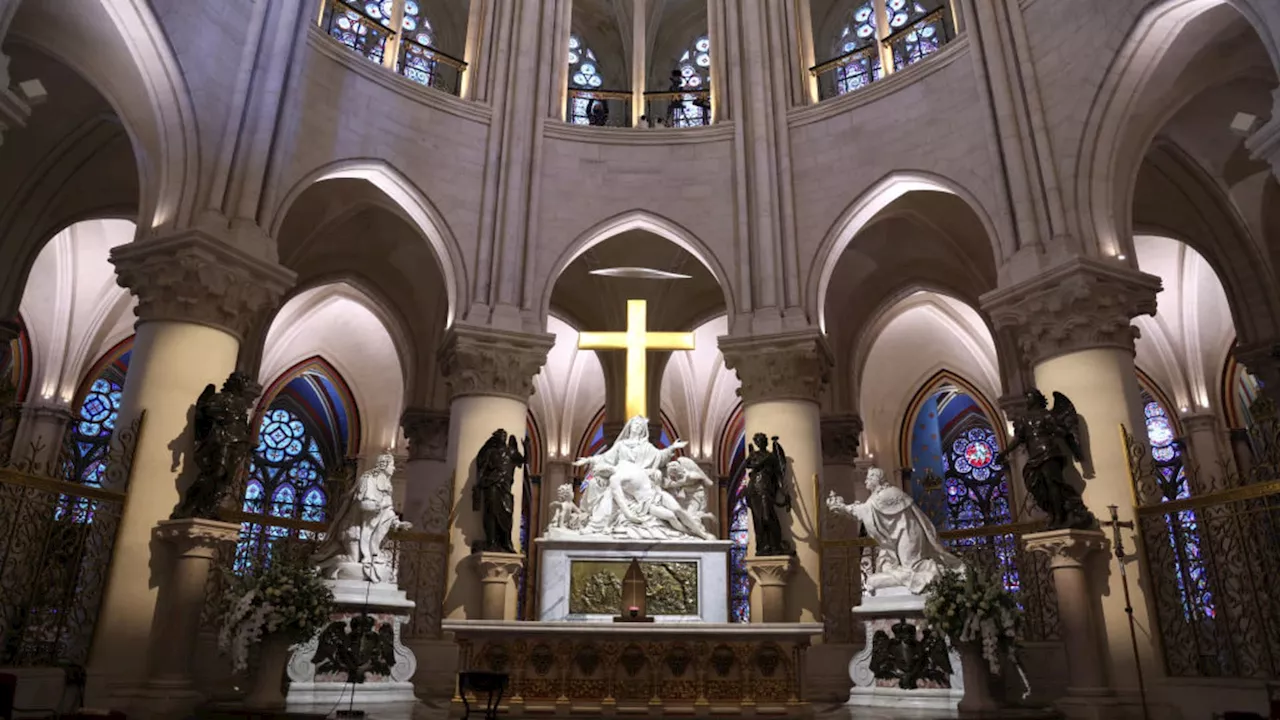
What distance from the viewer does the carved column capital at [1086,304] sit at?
417 inches

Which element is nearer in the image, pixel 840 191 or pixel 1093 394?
pixel 1093 394

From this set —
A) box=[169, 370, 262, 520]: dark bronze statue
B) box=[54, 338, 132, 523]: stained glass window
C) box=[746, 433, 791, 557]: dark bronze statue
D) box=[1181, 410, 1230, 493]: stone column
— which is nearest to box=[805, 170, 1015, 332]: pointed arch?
box=[746, 433, 791, 557]: dark bronze statue

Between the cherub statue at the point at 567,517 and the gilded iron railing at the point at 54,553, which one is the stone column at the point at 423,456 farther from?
the gilded iron railing at the point at 54,553

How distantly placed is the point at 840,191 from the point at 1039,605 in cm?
647

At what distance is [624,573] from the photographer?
35.0ft

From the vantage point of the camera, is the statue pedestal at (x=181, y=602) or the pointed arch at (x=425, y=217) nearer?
the statue pedestal at (x=181, y=602)

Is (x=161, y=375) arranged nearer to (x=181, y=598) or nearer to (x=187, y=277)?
(x=187, y=277)

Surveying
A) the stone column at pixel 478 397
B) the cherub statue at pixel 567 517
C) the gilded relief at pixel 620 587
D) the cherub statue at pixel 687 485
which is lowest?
the gilded relief at pixel 620 587

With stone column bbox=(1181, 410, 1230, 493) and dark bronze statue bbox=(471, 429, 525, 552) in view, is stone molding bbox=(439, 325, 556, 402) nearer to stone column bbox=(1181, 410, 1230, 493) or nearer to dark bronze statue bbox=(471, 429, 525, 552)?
dark bronze statue bbox=(471, 429, 525, 552)

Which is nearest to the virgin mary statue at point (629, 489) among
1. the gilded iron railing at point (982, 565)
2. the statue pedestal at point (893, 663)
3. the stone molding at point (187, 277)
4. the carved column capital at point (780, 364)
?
the carved column capital at point (780, 364)

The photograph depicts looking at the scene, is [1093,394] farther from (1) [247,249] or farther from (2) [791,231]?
(1) [247,249]

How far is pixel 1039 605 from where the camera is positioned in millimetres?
11719

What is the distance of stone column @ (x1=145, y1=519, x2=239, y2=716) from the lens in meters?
9.27

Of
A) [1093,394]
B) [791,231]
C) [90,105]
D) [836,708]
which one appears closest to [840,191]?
[791,231]
